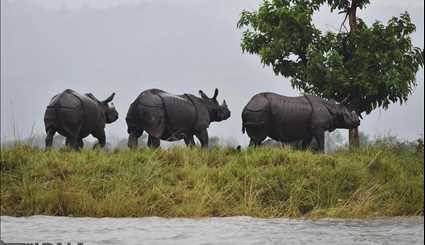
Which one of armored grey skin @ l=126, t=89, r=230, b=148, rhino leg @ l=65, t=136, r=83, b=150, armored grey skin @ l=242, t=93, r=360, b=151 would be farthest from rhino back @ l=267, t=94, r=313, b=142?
rhino leg @ l=65, t=136, r=83, b=150

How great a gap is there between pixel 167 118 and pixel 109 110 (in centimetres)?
254

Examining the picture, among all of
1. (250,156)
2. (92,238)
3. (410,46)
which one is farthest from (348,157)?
(92,238)

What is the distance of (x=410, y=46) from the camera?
22203 millimetres

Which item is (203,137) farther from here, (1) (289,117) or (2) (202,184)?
(2) (202,184)

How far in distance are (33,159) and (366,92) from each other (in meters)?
11.4

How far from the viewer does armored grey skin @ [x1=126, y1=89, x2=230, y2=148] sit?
57.6 ft

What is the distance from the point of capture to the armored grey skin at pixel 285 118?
17625 millimetres

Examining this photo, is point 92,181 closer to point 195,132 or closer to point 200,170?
point 200,170

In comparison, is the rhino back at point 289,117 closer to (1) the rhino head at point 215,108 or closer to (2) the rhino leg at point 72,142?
(1) the rhino head at point 215,108

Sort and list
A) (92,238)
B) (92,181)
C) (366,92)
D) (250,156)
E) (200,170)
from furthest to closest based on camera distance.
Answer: (366,92), (250,156), (200,170), (92,181), (92,238)

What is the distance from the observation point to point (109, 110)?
1966cm

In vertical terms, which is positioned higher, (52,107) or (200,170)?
(52,107)

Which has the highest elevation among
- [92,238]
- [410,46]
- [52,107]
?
[410,46]

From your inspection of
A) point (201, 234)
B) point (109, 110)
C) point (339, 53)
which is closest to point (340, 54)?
point (339, 53)
